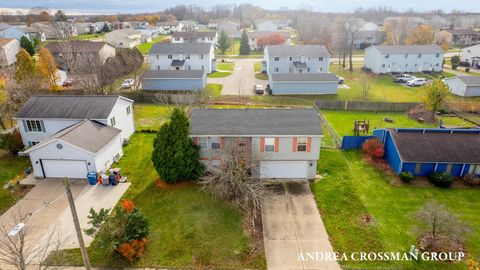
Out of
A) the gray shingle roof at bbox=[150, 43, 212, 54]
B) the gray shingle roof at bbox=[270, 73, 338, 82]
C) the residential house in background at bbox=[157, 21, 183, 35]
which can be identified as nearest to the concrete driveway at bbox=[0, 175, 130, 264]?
the gray shingle roof at bbox=[270, 73, 338, 82]

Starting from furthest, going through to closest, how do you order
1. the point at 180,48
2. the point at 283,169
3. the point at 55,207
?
the point at 180,48
the point at 283,169
the point at 55,207

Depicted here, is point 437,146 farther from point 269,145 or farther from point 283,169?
point 269,145

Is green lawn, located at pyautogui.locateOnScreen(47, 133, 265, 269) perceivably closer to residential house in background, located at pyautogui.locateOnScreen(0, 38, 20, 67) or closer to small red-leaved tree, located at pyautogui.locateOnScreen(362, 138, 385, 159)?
small red-leaved tree, located at pyautogui.locateOnScreen(362, 138, 385, 159)

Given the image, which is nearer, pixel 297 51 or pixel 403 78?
pixel 403 78

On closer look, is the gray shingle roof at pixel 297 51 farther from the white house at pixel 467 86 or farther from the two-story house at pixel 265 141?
the two-story house at pixel 265 141

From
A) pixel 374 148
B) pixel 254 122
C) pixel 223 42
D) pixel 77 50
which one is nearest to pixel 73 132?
pixel 254 122

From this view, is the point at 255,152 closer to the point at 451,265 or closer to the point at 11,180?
the point at 451,265

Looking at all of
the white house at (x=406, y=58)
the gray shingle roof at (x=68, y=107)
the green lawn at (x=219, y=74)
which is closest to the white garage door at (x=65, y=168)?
the gray shingle roof at (x=68, y=107)
